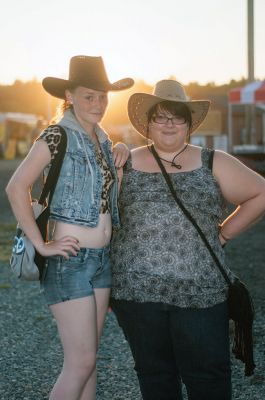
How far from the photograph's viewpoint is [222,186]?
3055mm

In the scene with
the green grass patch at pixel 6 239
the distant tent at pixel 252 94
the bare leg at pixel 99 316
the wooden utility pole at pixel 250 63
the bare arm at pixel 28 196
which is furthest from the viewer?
the wooden utility pole at pixel 250 63

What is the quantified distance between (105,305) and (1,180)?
68.0 feet

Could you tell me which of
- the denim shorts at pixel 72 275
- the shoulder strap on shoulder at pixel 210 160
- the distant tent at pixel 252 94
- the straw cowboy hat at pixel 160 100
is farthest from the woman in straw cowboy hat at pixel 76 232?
the distant tent at pixel 252 94

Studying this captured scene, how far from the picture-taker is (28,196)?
2.85m

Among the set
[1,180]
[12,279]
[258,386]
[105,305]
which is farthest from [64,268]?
[1,180]

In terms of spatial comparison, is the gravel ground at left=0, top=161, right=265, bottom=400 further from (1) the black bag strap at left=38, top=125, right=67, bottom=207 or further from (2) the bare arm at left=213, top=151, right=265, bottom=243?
(1) the black bag strap at left=38, top=125, right=67, bottom=207

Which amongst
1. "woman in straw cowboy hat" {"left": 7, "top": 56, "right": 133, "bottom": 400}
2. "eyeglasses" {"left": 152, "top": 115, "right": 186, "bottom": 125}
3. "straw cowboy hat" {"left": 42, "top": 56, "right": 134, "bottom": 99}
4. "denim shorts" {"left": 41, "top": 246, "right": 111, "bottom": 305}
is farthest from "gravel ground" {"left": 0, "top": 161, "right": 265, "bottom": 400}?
"straw cowboy hat" {"left": 42, "top": 56, "right": 134, "bottom": 99}

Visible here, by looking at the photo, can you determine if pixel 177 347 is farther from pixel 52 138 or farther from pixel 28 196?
pixel 52 138

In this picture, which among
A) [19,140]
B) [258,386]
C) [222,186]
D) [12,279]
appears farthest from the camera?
[19,140]

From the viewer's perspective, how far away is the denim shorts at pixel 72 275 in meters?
2.84

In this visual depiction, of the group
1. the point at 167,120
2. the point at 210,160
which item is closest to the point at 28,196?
the point at 167,120

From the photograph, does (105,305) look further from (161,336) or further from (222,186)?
(222,186)

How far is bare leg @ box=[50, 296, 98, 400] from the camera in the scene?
284cm

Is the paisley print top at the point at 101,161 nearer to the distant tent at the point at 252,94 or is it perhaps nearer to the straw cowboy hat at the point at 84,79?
the straw cowboy hat at the point at 84,79
